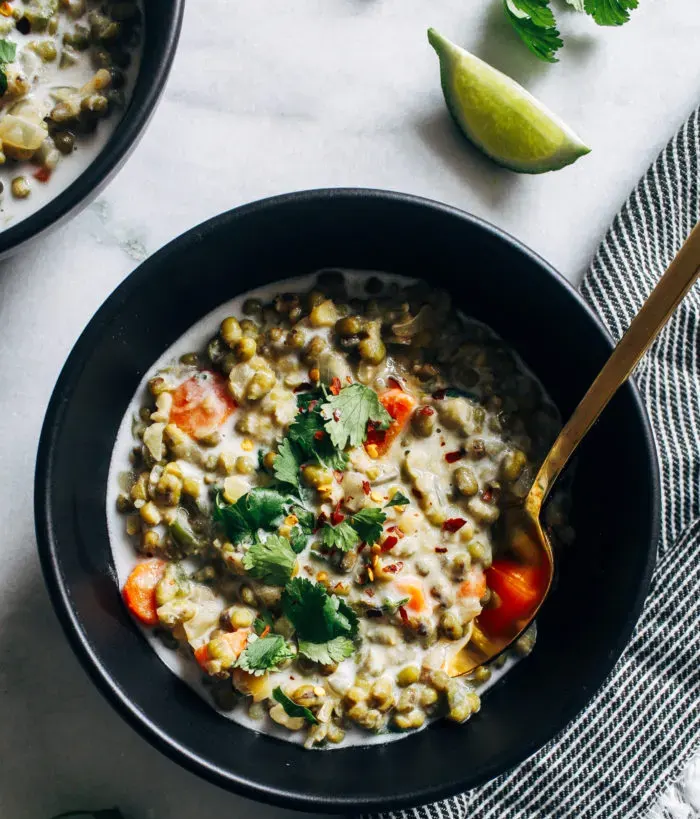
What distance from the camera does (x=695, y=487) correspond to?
11.8 ft

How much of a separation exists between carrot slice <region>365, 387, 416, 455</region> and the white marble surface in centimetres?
86

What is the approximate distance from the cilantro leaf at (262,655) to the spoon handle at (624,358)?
85 centimetres

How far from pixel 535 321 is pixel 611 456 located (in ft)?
1.59

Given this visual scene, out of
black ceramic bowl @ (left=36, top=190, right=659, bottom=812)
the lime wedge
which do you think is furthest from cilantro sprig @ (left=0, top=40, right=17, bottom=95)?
the lime wedge

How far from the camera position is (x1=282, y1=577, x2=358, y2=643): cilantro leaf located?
2.98 metres

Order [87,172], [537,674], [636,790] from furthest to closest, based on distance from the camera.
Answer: [636,790] → [537,674] → [87,172]

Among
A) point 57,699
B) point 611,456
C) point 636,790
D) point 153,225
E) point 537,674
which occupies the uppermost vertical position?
point 611,456

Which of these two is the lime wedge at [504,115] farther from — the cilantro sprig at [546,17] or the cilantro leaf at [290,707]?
the cilantro leaf at [290,707]

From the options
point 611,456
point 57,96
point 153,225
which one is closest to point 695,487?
point 611,456

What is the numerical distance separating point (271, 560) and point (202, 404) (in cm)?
55

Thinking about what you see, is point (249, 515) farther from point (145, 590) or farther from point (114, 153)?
point (114, 153)

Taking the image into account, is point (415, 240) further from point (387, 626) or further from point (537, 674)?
point (537, 674)

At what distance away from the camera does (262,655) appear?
298 cm

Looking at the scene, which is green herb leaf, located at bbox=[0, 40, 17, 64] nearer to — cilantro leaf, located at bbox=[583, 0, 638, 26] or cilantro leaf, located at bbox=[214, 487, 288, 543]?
cilantro leaf, located at bbox=[214, 487, 288, 543]
